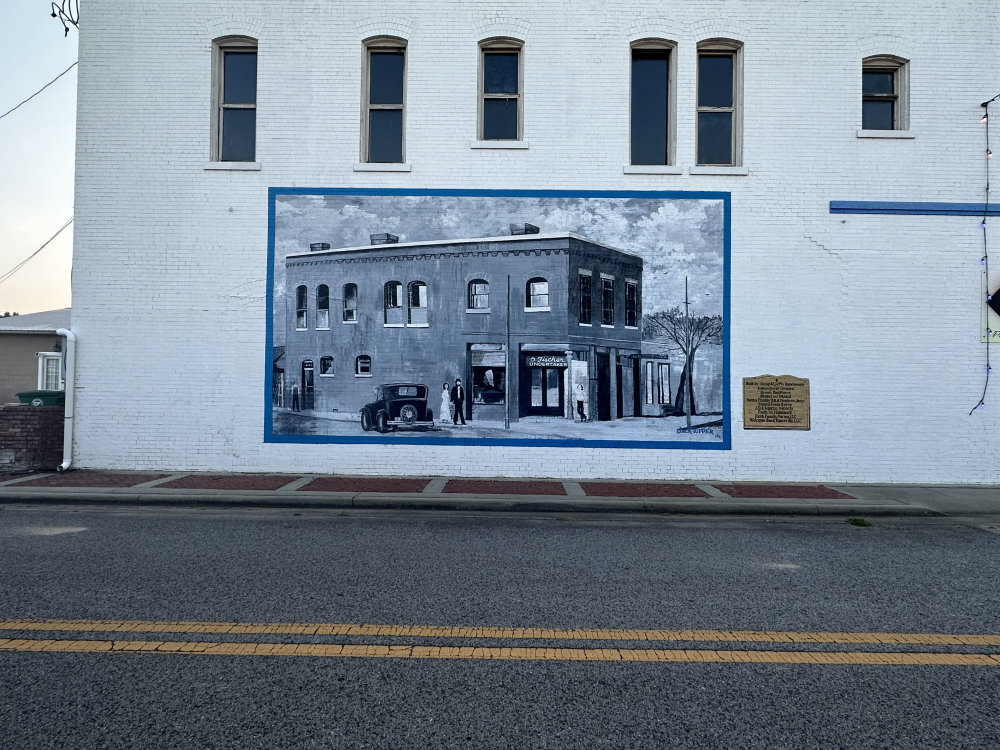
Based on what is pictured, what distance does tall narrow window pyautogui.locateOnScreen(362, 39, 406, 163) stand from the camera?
40.7ft

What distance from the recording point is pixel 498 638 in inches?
180

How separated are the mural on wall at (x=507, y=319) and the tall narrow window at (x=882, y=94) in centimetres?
308

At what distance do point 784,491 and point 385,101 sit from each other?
364 inches

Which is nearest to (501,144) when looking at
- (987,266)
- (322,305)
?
(322,305)

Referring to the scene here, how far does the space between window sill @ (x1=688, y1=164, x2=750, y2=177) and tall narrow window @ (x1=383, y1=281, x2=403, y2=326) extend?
5.41m

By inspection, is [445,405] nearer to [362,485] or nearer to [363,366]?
[363,366]

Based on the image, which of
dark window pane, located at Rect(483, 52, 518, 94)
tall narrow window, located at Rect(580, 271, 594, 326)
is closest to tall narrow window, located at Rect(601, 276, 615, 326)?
tall narrow window, located at Rect(580, 271, 594, 326)

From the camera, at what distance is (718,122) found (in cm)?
1235

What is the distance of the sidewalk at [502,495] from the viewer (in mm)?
9430

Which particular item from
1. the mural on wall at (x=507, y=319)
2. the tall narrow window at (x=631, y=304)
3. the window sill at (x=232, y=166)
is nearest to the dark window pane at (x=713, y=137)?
the mural on wall at (x=507, y=319)

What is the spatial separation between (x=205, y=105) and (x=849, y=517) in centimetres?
1201

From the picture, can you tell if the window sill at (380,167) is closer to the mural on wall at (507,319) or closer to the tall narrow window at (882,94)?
the mural on wall at (507,319)

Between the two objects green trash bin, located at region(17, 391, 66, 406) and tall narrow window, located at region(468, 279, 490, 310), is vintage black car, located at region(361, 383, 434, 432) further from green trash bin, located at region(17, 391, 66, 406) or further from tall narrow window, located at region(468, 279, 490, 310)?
green trash bin, located at region(17, 391, 66, 406)

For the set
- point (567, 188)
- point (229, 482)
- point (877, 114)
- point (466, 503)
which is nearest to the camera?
point (466, 503)
